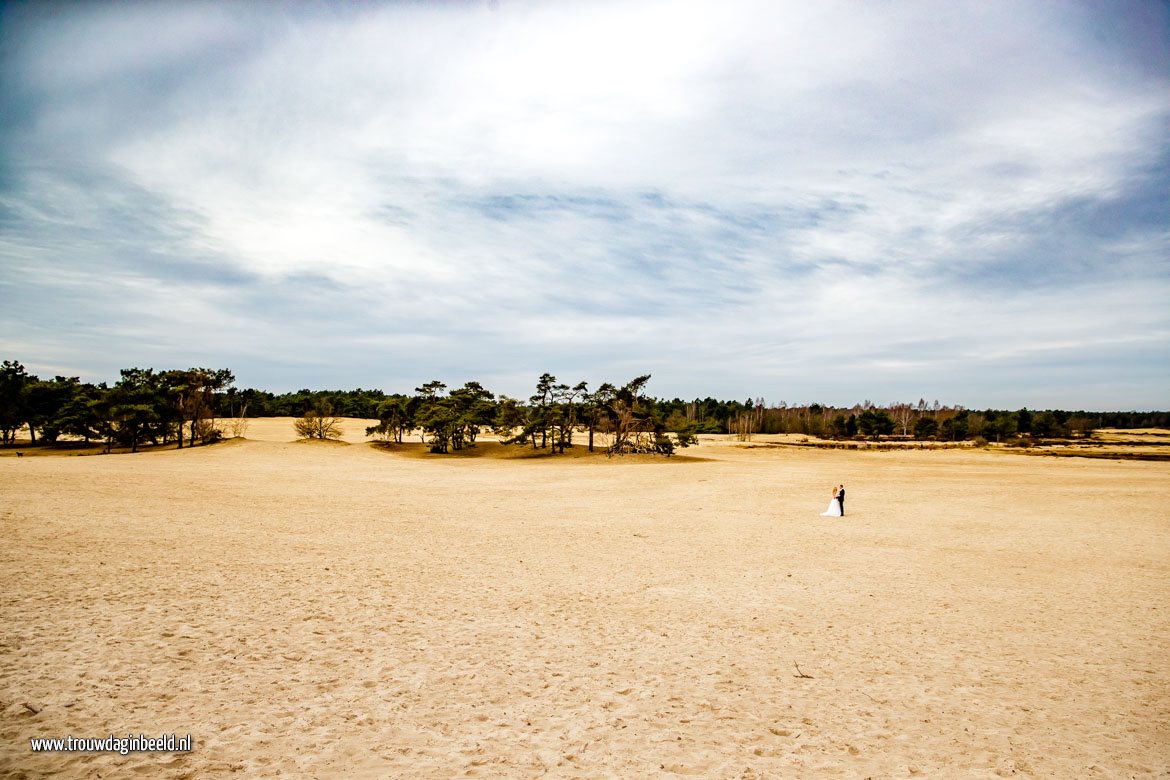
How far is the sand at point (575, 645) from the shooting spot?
567 centimetres

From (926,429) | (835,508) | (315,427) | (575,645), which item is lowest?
(835,508)

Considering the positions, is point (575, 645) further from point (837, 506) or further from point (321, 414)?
point (321, 414)

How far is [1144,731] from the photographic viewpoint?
6.27 m

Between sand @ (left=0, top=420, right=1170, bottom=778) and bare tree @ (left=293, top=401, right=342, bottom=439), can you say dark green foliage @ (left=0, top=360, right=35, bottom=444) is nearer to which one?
bare tree @ (left=293, top=401, right=342, bottom=439)

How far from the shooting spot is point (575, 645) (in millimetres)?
8492

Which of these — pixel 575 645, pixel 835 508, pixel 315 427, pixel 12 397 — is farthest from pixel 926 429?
pixel 12 397

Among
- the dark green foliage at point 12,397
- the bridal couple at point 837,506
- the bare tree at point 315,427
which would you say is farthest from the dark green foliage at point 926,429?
the dark green foliage at point 12,397

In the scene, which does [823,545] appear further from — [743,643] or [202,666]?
[202,666]

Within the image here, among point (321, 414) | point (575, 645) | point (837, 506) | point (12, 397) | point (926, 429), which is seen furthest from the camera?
point (926, 429)

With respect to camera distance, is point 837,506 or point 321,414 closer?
point 837,506

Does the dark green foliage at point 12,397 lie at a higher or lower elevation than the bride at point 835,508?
higher

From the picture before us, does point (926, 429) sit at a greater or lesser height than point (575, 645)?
greater

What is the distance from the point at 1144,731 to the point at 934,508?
20.3m

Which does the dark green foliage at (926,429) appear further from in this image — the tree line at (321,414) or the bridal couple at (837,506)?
the bridal couple at (837,506)
